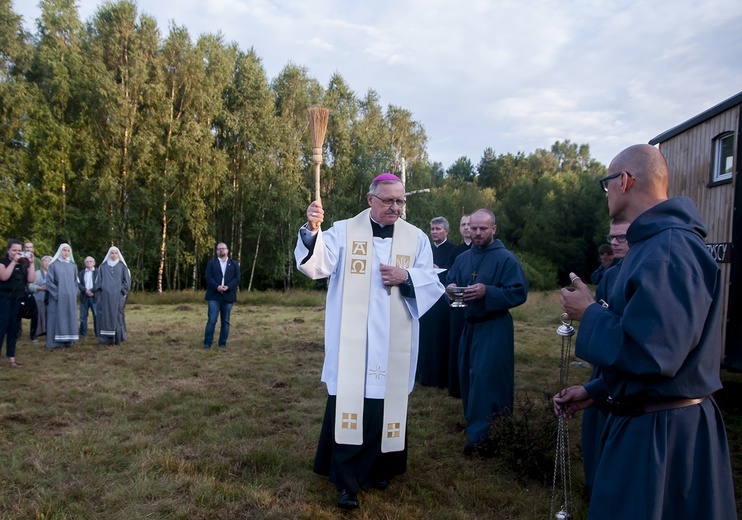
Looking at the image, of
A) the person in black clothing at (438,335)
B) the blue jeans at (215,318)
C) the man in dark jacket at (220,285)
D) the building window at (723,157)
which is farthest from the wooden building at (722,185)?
the blue jeans at (215,318)

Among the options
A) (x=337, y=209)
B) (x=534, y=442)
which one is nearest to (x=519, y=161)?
(x=337, y=209)

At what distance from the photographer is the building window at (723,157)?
6.80 meters

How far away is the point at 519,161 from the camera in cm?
6294

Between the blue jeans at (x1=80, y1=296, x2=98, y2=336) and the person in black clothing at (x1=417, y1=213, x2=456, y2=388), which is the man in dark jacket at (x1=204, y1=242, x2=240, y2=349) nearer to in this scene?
the blue jeans at (x1=80, y1=296, x2=98, y2=336)

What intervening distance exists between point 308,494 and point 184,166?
22.5 meters

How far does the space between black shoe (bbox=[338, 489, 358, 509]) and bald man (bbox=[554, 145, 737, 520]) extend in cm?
204

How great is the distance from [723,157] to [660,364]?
6.28m

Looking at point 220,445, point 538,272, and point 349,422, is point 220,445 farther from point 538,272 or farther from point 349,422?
point 538,272

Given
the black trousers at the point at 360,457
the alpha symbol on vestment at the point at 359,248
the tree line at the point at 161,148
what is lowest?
the black trousers at the point at 360,457

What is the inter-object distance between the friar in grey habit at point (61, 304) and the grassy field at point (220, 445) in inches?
29.4

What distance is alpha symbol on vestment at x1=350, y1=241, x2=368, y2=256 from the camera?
432cm

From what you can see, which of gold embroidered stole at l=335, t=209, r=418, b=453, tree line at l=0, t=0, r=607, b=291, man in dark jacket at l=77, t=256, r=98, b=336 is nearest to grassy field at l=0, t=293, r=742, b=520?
gold embroidered stole at l=335, t=209, r=418, b=453

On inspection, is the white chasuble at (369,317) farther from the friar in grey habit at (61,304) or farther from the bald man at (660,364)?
the friar in grey habit at (61,304)

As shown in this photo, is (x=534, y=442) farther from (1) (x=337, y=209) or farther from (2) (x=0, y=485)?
(1) (x=337, y=209)
